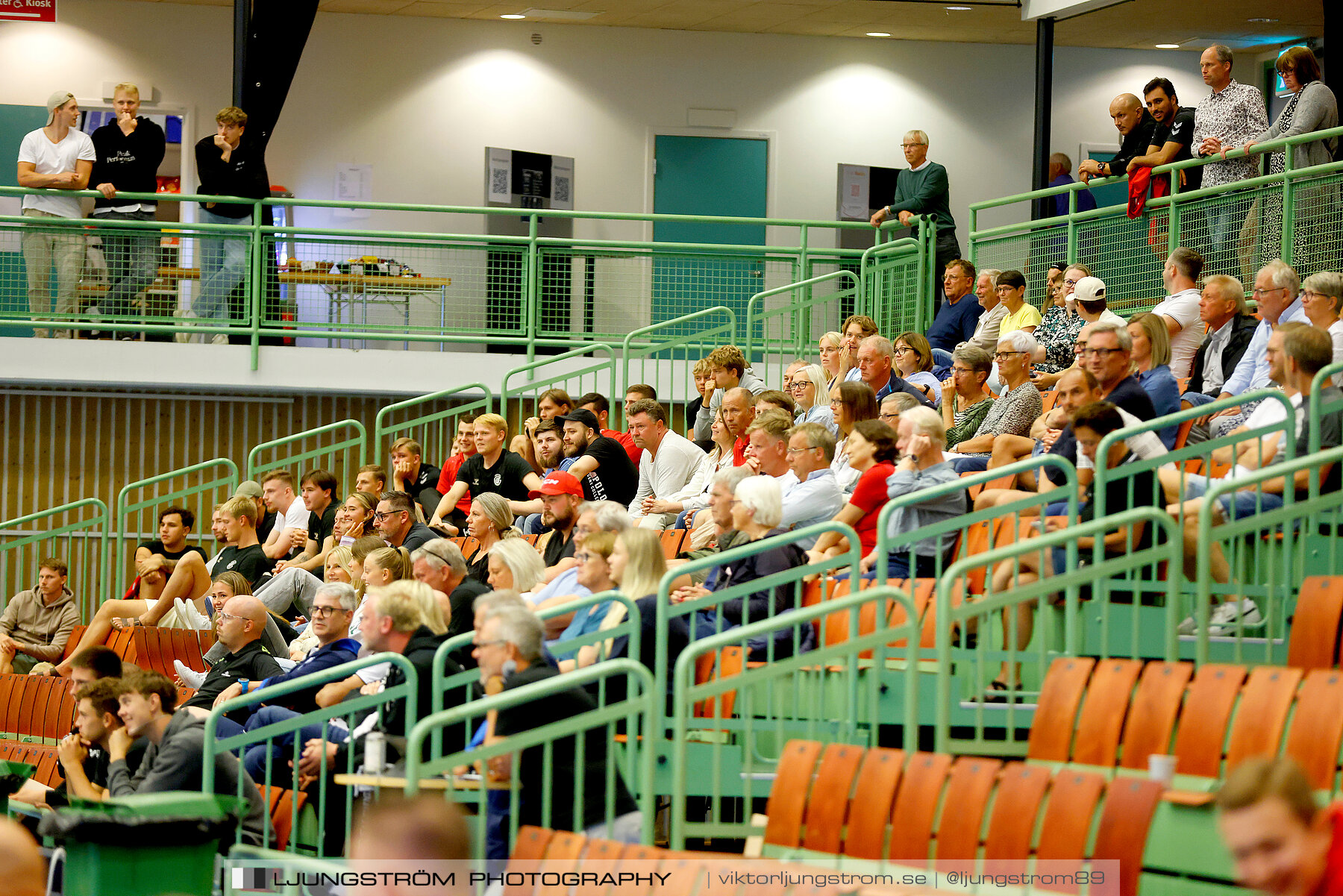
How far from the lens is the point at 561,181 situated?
16344 mm

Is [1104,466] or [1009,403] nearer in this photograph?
[1104,466]

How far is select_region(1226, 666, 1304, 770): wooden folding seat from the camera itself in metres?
4.80

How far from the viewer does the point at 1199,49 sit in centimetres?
1686

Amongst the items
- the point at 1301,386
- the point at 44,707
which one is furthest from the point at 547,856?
the point at 44,707

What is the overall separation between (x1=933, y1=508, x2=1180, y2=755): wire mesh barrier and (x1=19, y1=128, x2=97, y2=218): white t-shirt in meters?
9.09

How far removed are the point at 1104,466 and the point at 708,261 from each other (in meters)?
7.33

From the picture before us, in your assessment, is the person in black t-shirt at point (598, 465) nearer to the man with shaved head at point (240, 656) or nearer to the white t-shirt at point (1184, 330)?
the man with shaved head at point (240, 656)

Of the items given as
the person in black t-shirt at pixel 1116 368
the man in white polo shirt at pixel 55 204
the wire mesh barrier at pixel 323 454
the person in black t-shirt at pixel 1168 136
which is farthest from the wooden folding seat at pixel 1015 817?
the man in white polo shirt at pixel 55 204

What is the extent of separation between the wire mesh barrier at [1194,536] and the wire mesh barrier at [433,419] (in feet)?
22.1

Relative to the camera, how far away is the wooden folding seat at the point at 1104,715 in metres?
5.16

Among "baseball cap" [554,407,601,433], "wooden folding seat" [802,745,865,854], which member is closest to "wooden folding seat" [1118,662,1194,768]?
"wooden folding seat" [802,745,865,854]

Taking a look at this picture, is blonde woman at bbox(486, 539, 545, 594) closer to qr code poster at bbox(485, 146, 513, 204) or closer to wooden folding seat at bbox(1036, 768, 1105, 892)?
wooden folding seat at bbox(1036, 768, 1105, 892)

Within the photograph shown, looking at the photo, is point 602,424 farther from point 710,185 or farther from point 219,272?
point 710,185

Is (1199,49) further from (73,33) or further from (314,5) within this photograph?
(73,33)
